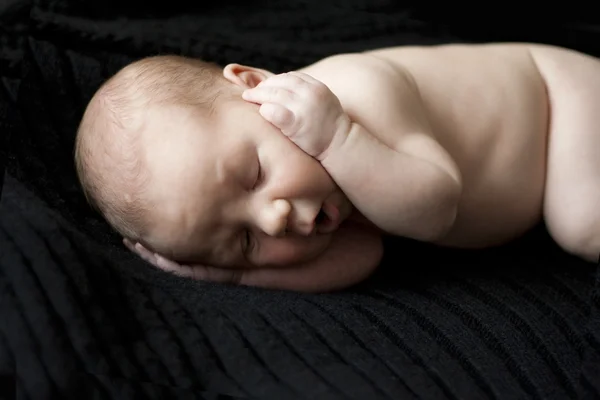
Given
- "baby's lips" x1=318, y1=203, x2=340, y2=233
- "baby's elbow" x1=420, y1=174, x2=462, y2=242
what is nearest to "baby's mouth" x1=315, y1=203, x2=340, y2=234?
"baby's lips" x1=318, y1=203, x2=340, y2=233

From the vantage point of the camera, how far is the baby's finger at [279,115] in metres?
0.87

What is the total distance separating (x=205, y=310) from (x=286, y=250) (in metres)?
0.15

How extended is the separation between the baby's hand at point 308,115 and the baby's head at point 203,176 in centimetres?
1

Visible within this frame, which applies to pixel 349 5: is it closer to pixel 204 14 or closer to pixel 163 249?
pixel 204 14

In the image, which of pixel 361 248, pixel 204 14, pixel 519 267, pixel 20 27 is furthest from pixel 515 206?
pixel 20 27

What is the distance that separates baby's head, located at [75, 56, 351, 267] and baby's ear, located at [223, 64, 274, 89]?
2 cm

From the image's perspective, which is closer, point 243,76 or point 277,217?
point 277,217

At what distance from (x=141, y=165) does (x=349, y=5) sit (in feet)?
2.43

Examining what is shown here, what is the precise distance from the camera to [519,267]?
1.05 m

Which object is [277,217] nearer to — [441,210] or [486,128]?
[441,210]

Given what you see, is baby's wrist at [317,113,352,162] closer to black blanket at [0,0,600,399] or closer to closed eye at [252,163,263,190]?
closed eye at [252,163,263,190]

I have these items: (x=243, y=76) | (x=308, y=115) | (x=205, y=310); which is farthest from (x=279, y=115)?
(x=205, y=310)

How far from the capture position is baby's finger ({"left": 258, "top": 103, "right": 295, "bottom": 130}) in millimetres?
874

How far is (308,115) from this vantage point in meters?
0.87
